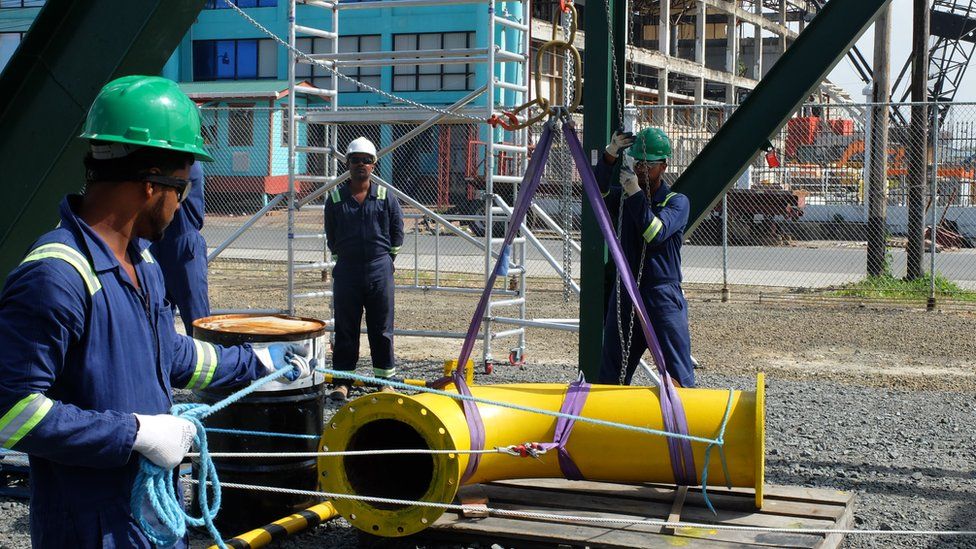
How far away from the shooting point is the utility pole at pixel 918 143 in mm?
14102

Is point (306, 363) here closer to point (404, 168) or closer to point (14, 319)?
point (14, 319)

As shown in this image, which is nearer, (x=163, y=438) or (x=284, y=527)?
(x=163, y=438)

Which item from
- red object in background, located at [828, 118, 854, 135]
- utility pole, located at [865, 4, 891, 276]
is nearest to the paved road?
utility pole, located at [865, 4, 891, 276]

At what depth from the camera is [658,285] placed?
6.01 meters

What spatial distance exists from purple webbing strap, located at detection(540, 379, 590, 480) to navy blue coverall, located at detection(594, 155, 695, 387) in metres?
1.15

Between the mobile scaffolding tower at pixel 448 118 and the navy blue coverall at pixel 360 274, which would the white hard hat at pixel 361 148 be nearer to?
the navy blue coverall at pixel 360 274

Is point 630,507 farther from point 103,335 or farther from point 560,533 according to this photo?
point 103,335

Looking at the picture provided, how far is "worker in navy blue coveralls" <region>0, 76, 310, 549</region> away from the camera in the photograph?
91.7 inches

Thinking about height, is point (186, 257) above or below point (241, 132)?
below

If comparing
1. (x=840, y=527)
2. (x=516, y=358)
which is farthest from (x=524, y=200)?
(x=516, y=358)

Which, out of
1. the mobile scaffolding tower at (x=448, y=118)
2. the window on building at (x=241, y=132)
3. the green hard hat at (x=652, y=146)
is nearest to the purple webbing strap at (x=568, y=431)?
the green hard hat at (x=652, y=146)

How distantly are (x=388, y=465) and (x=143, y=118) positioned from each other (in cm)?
272

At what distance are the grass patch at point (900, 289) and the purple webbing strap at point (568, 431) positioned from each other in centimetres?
1077

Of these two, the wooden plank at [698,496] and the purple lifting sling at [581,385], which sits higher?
the purple lifting sling at [581,385]
